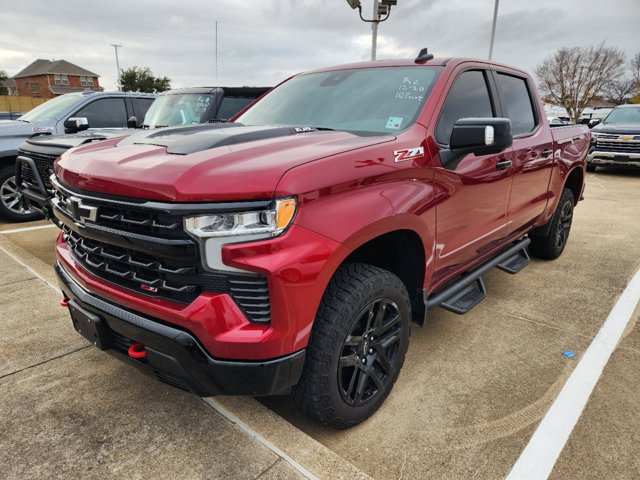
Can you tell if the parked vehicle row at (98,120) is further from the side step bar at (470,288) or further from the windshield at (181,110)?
the side step bar at (470,288)

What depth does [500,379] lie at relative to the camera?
9.11 feet

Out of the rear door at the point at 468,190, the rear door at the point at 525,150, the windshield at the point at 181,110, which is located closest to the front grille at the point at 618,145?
the rear door at the point at 525,150

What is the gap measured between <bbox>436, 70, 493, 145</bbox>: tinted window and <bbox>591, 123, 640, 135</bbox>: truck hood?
34.2 feet

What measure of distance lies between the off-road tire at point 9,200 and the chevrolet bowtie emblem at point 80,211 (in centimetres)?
470

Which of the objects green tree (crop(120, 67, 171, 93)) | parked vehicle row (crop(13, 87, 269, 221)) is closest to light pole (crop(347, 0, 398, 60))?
parked vehicle row (crop(13, 87, 269, 221))

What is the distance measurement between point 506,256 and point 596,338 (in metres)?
0.83

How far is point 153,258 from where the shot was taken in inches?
72.8

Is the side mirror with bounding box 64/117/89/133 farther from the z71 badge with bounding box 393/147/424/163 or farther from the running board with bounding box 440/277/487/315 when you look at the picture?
the running board with bounding box 440/277/487/315

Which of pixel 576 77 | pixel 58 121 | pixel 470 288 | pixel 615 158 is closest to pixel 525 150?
pixel 470 288

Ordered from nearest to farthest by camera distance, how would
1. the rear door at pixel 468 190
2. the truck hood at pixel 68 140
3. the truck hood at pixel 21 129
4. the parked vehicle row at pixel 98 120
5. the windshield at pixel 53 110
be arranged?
the rear door at pixel 468 190 < the truck hood at pixel 68 140 < the parked vehicle row at pixel 98 120 < the truck hood at pixel 21 129 < the windshield at pixel 53 110

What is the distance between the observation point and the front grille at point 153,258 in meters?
1.72

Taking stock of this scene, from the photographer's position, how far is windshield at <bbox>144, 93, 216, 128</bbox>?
645cm

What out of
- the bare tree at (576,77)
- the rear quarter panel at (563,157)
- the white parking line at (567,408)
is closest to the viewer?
the white parking line at (567,408)

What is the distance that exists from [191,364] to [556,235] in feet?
13.9
